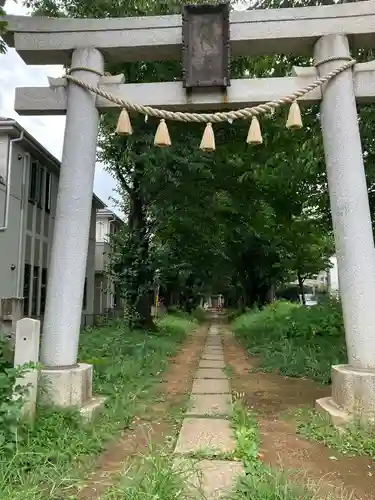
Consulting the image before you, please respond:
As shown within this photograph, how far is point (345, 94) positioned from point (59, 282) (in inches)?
157

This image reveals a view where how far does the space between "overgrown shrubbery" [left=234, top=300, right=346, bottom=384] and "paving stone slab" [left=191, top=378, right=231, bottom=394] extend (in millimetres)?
1349

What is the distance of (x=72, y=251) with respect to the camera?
210 inches

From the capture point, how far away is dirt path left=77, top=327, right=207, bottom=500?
11.3 ft

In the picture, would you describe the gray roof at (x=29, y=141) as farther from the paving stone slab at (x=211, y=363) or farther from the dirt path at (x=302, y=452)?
the dirt path at (x=302, y=452)

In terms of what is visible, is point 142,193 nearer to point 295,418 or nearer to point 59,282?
point 59,282

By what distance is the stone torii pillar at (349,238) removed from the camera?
15.6 ft

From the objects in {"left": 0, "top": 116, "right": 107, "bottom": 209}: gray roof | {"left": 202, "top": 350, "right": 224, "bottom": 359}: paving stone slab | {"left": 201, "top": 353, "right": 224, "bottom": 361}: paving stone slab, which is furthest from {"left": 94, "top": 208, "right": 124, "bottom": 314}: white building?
{"left": 201, "top": 353, "right": 224, "bottom": 361}: paving stone slab

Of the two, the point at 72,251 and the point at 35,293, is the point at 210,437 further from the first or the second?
the point at 35,293

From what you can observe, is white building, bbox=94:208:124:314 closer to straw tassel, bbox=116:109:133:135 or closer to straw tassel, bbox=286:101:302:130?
straw tassel, bbox=116:109:133:135

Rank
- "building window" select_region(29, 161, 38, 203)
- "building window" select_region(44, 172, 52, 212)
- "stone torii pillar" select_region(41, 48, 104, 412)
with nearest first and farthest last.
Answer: "stone torii pillar" select_region(41, 48, 104, 412), "building window" select_region(29, 161, 38, 203), "building window" select_region(44, 172, 52, 212)

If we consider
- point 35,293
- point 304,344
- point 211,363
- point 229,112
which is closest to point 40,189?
point 35,293

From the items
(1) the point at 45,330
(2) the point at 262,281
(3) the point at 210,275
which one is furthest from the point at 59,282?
(3) the point at 210,275

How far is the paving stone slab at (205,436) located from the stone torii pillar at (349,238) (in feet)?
3.77

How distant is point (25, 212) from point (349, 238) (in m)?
11.8
